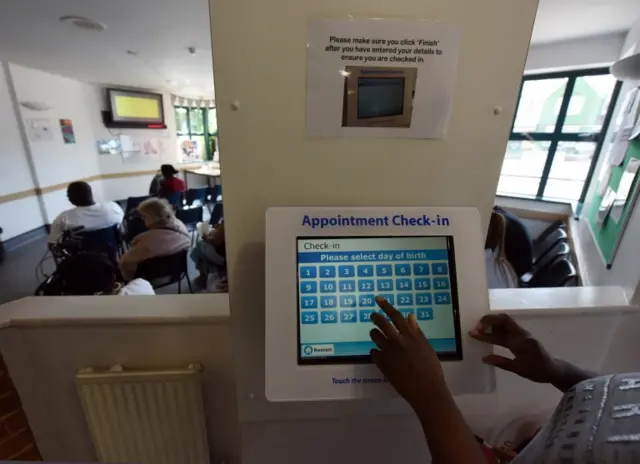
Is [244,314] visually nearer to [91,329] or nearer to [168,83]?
[91,329]

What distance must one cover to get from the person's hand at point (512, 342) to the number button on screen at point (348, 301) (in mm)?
235

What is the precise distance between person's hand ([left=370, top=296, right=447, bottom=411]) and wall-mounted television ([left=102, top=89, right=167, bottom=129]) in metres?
7.33

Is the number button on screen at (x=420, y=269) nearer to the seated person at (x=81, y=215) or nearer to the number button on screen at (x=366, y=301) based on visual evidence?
the number button on screen at (x=366, y=301)

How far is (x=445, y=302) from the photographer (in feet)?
2.00

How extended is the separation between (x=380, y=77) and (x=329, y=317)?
45 centimetres

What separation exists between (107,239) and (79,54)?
260cm

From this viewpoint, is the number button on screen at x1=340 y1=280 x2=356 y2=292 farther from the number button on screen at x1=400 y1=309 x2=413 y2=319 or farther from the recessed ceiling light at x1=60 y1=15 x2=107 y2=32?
the recessed ceiling light at x1=60 y1=15 x2=107 y2=32

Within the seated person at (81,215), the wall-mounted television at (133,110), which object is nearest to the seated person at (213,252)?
the seated person at (81,215)

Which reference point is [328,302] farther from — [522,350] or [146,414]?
[146,414]

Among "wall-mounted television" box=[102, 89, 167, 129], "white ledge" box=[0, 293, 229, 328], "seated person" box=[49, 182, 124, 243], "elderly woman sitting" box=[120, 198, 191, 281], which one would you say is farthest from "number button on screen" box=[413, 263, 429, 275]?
"wall-mounted television" box=[102, 89, 167, 129]

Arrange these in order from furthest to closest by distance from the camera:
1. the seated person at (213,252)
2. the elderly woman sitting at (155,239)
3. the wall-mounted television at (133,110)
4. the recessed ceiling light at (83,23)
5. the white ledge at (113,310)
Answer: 1. the wall-mounted television at (133,110)
2. the recessed ceiling light at (83,23)
3. the seated person at (213,252)
4. the elderly woman sitting at (155,239)
5. the white ledge at (113,310)

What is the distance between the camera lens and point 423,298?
607 mm

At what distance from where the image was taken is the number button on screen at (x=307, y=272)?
0.59 metres

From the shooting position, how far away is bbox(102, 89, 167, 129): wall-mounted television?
6125mm
